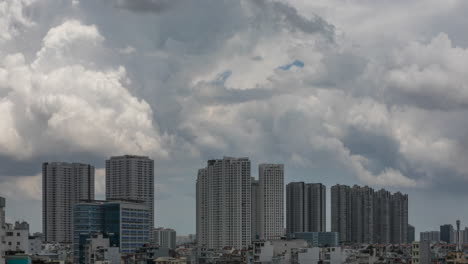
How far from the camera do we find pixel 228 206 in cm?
17750

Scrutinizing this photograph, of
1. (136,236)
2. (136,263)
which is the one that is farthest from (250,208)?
(136,263)

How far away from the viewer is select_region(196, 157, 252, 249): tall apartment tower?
176m

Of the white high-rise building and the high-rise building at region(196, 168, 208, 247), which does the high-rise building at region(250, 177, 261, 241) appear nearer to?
the white high-rise building

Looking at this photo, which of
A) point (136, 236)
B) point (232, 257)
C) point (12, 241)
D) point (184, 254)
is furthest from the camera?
point (136, 236)

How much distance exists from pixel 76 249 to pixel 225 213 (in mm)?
40932

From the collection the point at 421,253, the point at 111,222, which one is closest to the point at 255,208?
the point at 111,222

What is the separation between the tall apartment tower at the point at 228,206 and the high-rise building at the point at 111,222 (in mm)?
23991

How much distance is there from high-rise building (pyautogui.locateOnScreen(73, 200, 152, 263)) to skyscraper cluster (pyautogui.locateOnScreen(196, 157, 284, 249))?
82.3 ft

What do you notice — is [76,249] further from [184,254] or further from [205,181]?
[205,181]

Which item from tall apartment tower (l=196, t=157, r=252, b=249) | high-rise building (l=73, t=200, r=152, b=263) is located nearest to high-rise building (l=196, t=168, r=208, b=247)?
tall apartment tower (l=196, t=157, r=252, b=249)

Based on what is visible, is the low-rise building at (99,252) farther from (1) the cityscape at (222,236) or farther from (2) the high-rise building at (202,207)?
(2) the high-rise building at (202,207)

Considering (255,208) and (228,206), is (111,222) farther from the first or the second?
(255,208)

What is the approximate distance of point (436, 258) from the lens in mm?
102812

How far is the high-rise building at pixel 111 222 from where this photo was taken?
150500 millimetres
